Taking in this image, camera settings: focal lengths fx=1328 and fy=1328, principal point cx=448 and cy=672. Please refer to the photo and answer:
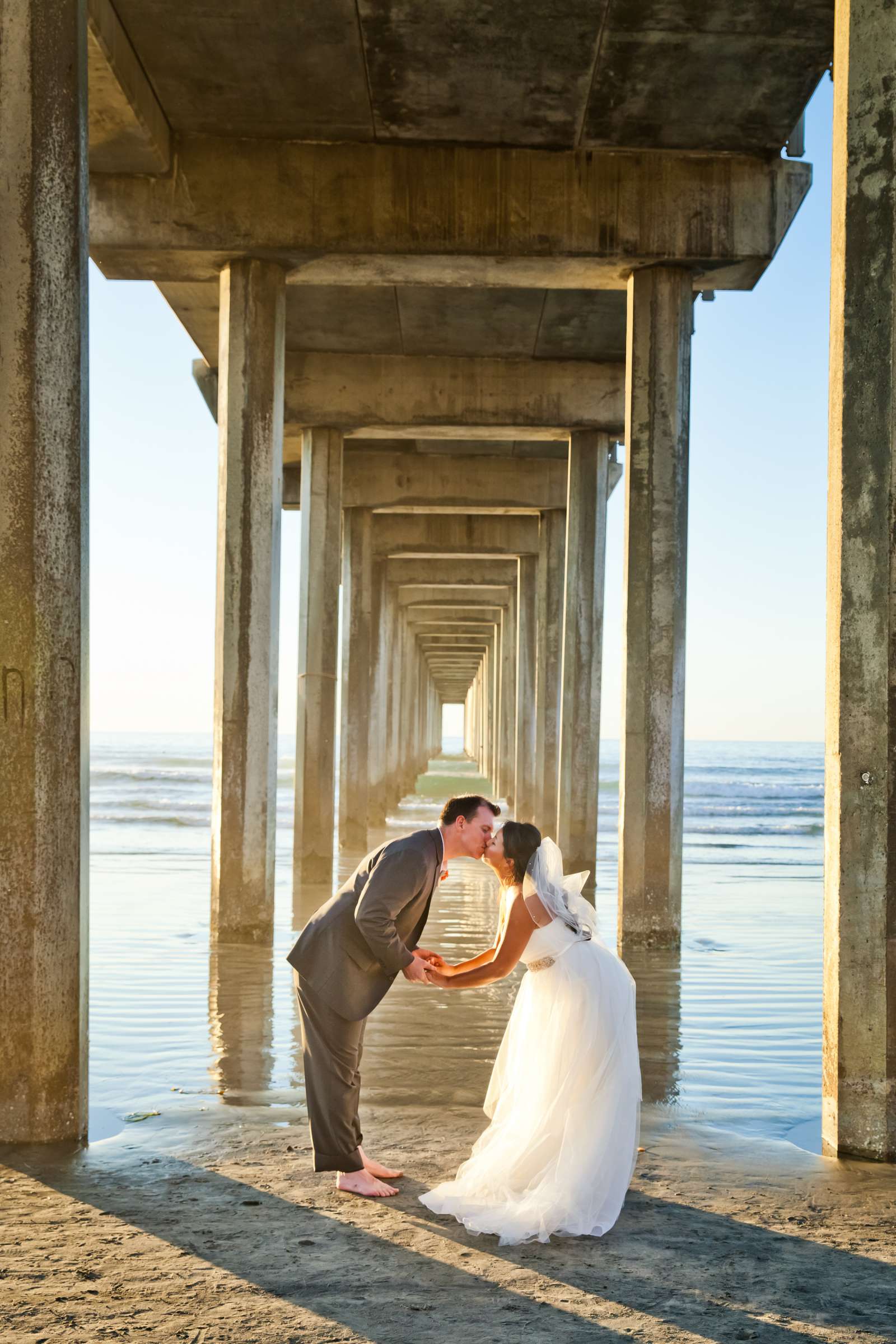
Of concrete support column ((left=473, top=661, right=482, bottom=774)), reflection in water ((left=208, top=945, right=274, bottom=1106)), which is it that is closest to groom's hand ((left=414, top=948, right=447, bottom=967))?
reflection in water ((left=208, top=945, right=274, bottom=1106))

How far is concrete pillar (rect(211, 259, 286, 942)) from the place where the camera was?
10578mm

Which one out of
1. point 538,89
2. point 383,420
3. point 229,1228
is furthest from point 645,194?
point 229,1228

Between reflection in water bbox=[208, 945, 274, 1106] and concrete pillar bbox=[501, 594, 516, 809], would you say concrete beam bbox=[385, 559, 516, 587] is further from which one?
reflection in water bbox=[208, 945, 274, 1106]

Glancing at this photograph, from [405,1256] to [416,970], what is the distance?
3.26 feet

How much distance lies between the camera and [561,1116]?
4.48m

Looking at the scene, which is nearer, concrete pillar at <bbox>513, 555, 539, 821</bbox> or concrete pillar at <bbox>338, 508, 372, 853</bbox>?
concrete pillar at <bbox>338, 508, 372, 853</bbox>

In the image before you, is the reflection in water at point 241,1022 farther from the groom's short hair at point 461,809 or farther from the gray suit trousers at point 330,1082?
the groom's short hair at point 461,809

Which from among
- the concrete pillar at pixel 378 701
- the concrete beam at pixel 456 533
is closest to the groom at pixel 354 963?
the concrete pillar at pixel 378 701

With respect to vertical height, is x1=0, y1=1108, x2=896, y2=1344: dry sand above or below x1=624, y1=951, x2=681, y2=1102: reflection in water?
above

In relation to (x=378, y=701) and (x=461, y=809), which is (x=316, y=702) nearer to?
(x=378, y=701)

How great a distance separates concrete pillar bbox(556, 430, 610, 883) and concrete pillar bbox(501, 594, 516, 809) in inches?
486

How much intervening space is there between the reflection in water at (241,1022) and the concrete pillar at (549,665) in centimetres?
1030

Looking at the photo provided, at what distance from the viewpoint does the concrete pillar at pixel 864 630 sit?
507 centimetres

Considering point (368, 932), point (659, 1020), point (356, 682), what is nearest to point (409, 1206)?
point (368, 932)
